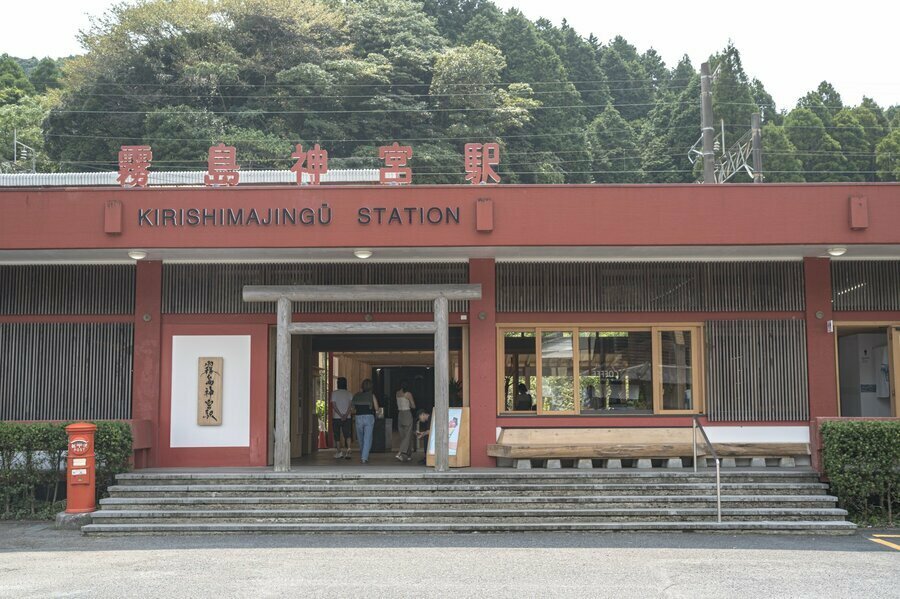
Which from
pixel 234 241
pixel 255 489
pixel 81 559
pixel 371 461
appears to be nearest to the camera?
pixel 81 559

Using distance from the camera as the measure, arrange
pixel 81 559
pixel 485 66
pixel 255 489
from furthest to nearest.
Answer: pixel 485 66, pixel 255 489, pixel 81 559

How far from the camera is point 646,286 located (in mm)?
14445

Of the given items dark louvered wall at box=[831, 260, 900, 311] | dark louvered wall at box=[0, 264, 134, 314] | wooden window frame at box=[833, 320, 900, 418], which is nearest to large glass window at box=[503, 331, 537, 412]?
wooden window frame at box=[833, 320, 900, 418]

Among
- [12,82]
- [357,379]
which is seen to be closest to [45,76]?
[12,82]

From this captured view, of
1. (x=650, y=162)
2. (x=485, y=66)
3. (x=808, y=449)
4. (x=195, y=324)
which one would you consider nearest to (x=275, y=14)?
(x=485, y=66)

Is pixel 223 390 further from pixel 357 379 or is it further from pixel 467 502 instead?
pixel 357 379

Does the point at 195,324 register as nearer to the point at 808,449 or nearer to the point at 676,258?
the point at 676,258

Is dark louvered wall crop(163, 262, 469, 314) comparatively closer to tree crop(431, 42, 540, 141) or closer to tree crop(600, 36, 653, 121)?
tree crop(431, 42, 540, 141)

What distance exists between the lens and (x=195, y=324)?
568 inches

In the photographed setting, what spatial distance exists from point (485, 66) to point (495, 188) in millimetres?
37376

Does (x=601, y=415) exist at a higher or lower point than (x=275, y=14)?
lower

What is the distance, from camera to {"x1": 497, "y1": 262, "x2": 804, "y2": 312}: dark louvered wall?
14367 mm

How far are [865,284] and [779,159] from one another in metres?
38.2

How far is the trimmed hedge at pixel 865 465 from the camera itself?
12008mm
